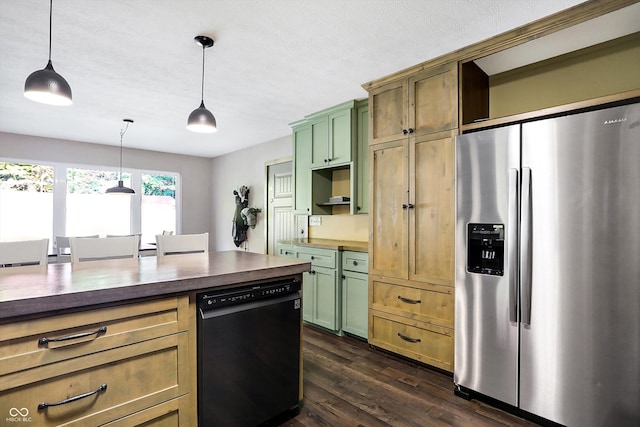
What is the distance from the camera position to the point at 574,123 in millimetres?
1791

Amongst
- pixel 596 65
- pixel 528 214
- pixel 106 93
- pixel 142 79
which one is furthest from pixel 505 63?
pixel 106 93

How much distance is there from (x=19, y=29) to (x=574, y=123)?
3488mm

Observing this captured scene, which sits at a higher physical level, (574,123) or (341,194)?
(574,123)

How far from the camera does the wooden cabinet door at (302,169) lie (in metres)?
3.94

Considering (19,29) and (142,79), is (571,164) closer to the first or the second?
(142,79)

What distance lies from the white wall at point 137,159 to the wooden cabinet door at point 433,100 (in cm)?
521

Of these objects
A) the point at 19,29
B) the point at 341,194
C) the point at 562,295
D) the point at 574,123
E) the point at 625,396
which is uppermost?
the point at 19,29

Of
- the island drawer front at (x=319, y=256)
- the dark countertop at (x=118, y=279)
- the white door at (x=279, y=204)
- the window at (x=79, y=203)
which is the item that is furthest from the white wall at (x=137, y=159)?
the dark countertop at (x=118, y=279)

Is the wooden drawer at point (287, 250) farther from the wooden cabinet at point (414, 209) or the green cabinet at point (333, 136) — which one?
the wooden cabinet at point (414, 209)

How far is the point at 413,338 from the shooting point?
105 inches

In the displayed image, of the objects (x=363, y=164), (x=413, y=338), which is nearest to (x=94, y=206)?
(x=363, y=164)

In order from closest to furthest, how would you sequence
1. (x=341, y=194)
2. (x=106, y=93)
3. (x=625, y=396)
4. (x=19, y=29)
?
(x=625, y=396)
(x=19, y=29)
(x=106, y=93)
(x=341, y=194)

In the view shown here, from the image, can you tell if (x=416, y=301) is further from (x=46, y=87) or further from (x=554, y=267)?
(x=46, y=87)

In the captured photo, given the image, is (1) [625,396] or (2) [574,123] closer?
(1) [625,396]
